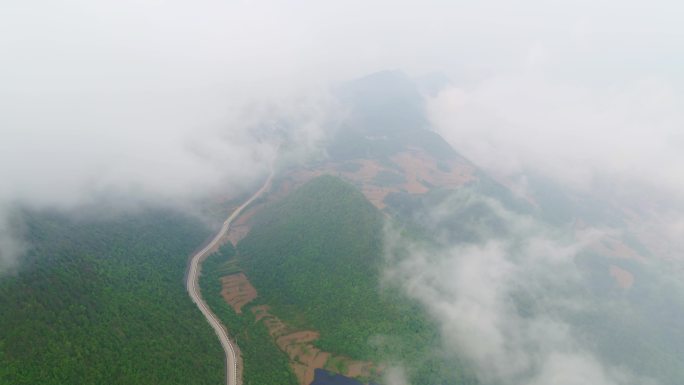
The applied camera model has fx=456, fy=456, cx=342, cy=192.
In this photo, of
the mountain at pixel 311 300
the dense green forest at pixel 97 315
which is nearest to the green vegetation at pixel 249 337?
the mountain at pixel 311 300

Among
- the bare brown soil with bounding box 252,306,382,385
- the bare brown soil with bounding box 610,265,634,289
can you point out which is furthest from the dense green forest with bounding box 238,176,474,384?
the bare brown soil with bounding box 610,265,634,289

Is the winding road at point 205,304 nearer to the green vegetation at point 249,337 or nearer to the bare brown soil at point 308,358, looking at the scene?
the green vegetation at point 249,337

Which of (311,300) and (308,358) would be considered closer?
(308,358)

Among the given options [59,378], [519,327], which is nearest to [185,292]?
[59,378]

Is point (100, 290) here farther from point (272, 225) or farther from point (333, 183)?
point (333, 183)

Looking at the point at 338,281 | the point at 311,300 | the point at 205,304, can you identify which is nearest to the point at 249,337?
the point at 205,304

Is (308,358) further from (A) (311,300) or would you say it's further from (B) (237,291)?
(B) (237,291)
